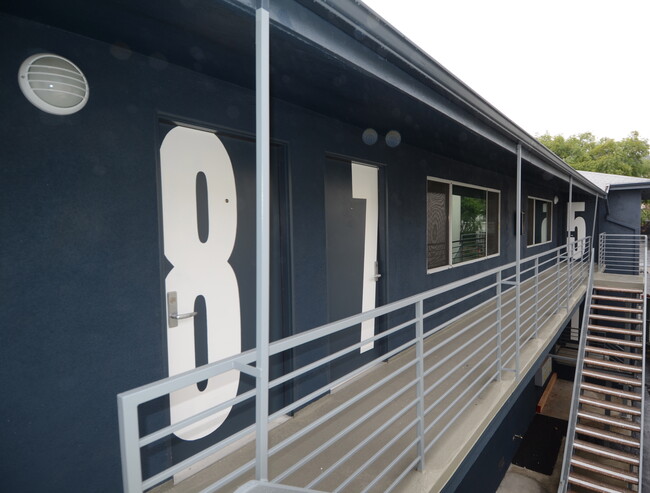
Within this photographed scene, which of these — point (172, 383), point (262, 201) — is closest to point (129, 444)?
point (172, 383)

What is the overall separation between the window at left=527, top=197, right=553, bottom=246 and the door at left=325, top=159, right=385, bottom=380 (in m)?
6.83

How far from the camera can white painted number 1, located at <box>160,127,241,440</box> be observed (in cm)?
223

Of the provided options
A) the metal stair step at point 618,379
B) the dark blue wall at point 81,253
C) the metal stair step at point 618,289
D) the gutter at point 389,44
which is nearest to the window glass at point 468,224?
the metal stair step at point 618,379

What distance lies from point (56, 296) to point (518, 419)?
27.2ft

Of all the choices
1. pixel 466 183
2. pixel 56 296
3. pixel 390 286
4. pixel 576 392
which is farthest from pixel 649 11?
pixel 56 296

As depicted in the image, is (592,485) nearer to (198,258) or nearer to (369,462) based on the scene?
(369,462)

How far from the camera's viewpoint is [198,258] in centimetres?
237

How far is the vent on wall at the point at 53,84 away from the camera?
5.26ft

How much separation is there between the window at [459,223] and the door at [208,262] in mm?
2942

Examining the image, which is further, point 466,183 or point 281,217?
point 466,183

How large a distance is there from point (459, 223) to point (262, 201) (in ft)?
17.2

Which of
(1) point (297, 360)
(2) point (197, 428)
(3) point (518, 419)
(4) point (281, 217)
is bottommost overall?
(3) point (518, 419)

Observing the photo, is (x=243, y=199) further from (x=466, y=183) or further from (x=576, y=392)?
(x=576, y=392)

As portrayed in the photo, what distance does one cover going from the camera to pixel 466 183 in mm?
6043
